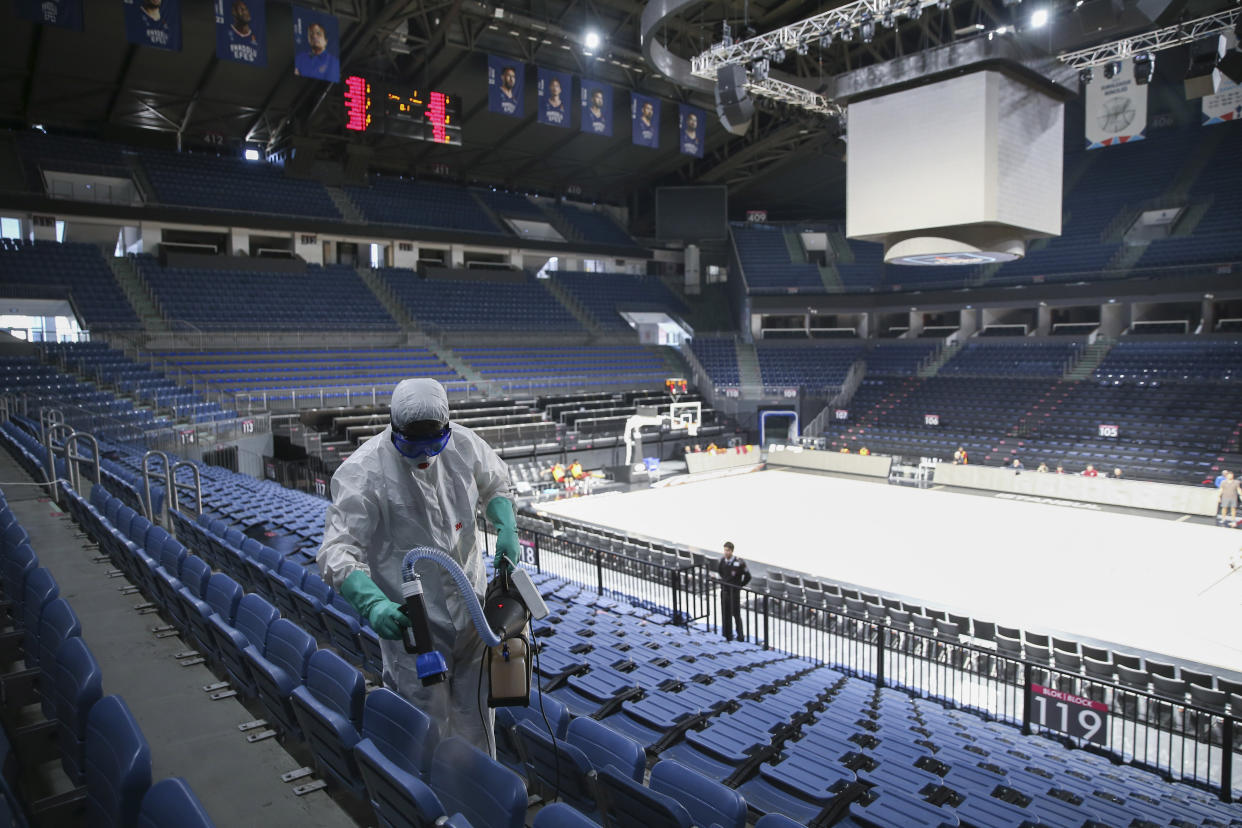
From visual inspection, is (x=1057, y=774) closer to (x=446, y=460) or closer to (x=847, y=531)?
(x=446, y=460)

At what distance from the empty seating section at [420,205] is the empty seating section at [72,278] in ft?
34.3

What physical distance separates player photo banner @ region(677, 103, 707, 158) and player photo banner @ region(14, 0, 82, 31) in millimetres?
17592

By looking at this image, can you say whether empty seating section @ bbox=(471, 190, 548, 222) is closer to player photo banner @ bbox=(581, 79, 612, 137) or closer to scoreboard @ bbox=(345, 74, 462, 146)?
scoreboard @ bbox=(345, 74, 462, 146)

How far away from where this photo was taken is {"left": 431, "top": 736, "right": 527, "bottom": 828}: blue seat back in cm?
271

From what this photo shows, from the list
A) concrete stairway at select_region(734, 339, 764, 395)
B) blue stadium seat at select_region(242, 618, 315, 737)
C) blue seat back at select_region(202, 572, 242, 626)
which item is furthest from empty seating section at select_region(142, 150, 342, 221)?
blue stadium seat at select_region(242, 618, 315, 737)

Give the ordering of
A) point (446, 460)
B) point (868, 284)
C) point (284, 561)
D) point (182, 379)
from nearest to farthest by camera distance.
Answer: point (446, 460), point (284, 561), point (182, 379), point (868, 284)

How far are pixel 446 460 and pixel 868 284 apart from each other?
1390 inches

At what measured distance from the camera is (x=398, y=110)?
24.6m

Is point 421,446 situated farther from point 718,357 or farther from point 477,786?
point 718,357

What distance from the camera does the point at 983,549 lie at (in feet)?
54.4

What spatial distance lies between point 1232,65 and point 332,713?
61.0 ft

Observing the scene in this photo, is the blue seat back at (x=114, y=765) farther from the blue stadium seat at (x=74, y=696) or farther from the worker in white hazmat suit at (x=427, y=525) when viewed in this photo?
the worker in white hazmat suit at (x=427, y=525)

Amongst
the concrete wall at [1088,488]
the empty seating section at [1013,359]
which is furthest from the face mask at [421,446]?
the empty seating section at [1013,359]

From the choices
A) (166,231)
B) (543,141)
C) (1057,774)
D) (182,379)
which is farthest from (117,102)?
(1057,774)
